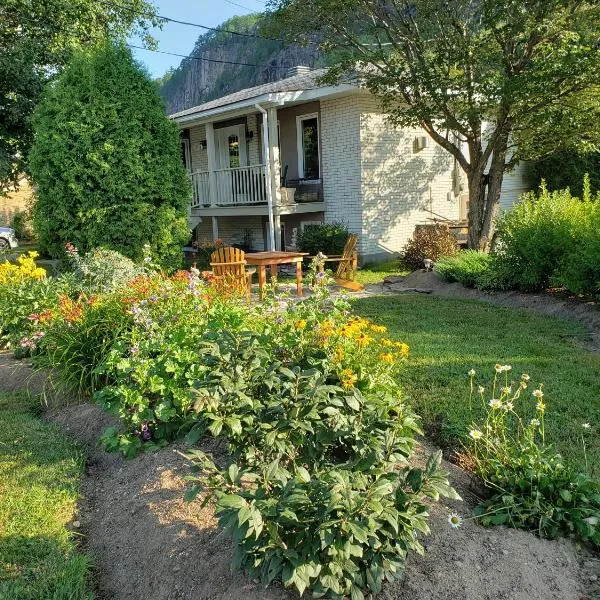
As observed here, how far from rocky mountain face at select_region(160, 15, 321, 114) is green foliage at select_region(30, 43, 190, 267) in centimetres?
4561

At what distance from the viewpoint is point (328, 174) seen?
Result: 51.6ft

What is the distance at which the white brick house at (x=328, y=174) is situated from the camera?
14.8 m

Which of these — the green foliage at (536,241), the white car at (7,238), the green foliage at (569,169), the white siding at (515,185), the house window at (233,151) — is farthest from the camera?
the white car at (7,238)

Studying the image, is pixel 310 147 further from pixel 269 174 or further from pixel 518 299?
pixel 518 299

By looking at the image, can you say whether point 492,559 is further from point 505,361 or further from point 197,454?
point 505,361

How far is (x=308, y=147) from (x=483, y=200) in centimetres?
549

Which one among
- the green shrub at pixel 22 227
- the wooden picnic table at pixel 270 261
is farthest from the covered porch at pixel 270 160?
the green shrub at pixel 22 227

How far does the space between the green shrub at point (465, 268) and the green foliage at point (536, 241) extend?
30 centimetres

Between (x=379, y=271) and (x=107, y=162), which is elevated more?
(x=107, y=162)

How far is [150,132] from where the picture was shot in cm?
877

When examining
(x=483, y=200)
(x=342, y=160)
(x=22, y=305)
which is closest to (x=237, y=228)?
(x=342, y=160)

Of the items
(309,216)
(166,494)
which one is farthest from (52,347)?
(309,216)

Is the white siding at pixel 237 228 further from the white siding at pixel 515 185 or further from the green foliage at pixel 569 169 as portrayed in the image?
the green foliage at pixel 569 169

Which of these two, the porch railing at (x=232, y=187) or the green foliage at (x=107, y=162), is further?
the porch railing at (x=232, y=187)
